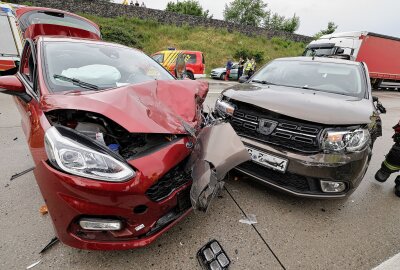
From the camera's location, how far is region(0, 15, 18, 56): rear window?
7.36 meters

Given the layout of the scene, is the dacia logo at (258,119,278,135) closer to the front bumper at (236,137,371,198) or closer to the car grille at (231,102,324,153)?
the car grille at (231,102,324,153)

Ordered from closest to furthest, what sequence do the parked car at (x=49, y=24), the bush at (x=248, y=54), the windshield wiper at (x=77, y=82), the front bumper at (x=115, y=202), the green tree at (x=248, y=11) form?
the front bumper at (x=115, y=202) < the windshield wiper at (x=77, y=82) < the parked car at (x=49, y=24) < the bush at (x=248, y=54) < the green tree at (x=248, y=11)

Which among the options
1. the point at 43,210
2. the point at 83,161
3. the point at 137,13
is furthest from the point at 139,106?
the point at 137,13

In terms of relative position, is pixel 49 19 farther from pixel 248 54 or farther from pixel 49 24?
pixel 248 54

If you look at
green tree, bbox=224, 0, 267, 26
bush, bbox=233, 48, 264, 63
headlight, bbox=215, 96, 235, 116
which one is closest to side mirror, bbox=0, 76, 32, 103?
headlight, bbox=215, 96, 235, 116

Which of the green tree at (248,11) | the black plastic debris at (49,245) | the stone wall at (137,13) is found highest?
the green tree at (248,11)

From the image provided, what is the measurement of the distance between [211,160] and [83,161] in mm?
846

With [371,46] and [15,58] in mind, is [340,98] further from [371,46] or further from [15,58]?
[371,46]

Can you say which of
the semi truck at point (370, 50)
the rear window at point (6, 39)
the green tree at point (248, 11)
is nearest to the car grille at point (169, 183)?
the rear window at point (6, 39)

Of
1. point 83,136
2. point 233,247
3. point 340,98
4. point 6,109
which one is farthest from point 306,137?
point 6,109

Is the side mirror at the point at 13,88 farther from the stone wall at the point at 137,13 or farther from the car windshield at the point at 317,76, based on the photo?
the stone wall at the point at 137,13

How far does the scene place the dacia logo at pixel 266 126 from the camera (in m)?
2.33

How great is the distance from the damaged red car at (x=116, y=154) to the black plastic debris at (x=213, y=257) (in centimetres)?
37

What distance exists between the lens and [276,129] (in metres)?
2.32
